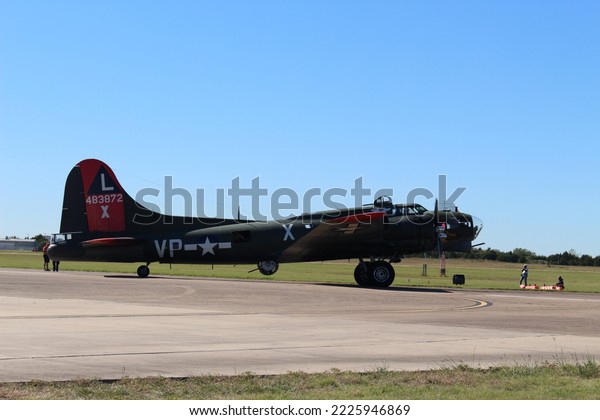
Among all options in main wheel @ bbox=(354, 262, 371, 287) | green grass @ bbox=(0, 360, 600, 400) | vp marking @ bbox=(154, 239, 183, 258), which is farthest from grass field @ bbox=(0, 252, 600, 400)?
vp marking @ bbox=(154, 239, 183, 258)

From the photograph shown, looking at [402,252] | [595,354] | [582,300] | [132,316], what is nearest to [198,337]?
[132,316]

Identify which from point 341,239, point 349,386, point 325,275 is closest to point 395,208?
point 341,239

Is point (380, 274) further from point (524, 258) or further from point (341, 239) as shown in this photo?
point (524, 258)

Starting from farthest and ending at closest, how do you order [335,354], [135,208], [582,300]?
[135,208], [582,300], [335,354]

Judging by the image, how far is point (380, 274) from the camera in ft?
135

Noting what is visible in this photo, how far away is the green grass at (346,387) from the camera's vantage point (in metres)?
10.5

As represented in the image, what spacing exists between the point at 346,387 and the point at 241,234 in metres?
31.3

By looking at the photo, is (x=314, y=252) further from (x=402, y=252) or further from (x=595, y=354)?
(x=595, y=354)

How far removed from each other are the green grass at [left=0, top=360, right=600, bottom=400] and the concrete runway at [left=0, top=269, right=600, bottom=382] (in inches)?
31.6

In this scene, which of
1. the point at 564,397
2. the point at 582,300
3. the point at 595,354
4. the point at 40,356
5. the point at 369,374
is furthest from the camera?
the point at 582,300

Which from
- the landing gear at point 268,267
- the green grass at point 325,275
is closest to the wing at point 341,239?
the landing gear at point 268,267

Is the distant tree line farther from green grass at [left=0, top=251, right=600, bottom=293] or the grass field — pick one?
the grass field
